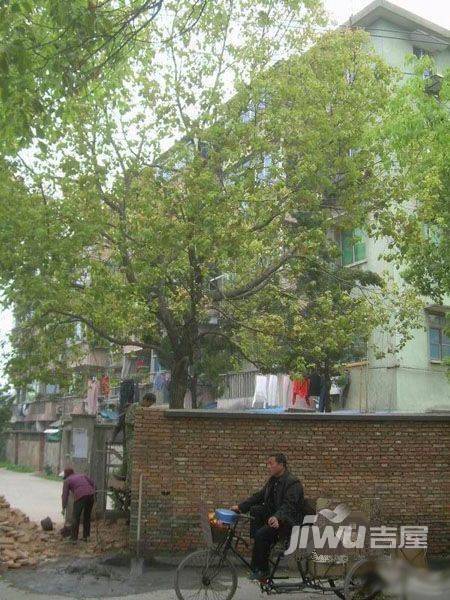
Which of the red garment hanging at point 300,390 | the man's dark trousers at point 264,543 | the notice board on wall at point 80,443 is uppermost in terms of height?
the red garment hanging at point 300,390

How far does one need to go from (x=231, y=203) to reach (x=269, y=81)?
2.67 meters

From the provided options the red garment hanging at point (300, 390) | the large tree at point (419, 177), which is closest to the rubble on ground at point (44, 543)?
the large tree at point (419, 177)

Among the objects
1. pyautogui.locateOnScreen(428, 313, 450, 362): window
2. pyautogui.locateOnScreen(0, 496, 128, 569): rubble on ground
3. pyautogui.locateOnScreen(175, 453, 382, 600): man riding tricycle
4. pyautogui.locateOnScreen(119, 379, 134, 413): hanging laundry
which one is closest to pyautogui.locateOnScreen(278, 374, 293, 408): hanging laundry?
pyautogui.locateOnScreen(428, 313, 450, 362): window

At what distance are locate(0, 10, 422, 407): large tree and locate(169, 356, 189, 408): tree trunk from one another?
34mm

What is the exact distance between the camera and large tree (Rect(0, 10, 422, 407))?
1473cm

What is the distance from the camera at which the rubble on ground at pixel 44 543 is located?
1170 cm

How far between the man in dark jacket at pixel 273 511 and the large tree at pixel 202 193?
643 centimetres

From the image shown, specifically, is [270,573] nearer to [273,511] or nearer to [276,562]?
[276,562]

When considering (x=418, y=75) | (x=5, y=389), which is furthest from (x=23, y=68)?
(x=418, y=75)

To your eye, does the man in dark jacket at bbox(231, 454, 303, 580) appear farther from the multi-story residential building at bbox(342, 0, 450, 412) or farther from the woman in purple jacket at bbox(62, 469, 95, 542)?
the multi-story residential building at bbox(342, 0, 450, 412)

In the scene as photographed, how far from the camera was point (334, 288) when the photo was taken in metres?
18.5

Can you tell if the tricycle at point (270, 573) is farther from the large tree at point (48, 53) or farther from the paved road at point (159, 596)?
the large tree at point (48, 53)

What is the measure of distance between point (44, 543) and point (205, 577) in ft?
19.8

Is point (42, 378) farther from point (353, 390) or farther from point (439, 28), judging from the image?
point (439, 28)
